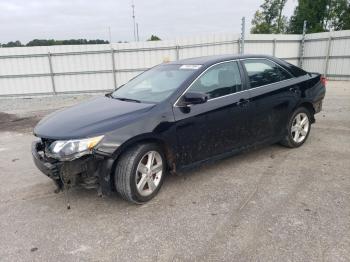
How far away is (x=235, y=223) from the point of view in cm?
308

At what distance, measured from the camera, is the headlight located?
307 centimetres

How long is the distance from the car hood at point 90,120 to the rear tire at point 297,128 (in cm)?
259

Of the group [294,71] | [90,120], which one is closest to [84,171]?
[90,120]

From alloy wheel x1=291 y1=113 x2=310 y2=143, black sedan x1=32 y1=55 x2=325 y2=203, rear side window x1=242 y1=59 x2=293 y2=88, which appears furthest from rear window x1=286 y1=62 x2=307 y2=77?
alloy wheel x1=291 y1=113 x2=310 y2=143

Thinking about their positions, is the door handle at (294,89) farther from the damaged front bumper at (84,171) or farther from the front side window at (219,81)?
the damaged front bumper at (84,171)

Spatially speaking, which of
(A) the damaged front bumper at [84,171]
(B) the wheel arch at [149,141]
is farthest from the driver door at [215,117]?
(A) the damaged front bumper at [84,171]

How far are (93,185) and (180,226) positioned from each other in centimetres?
101

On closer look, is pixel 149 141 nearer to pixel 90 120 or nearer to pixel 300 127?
pixel 90 120

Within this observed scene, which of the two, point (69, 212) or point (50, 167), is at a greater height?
point (50, 167)

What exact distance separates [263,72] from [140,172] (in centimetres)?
250

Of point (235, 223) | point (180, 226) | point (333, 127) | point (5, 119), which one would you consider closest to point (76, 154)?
point (180, 226)

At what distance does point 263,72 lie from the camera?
4.65m

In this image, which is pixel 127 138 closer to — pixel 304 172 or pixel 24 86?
pixel 304 172

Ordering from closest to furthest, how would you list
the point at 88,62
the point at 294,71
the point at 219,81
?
the point at 219,81, the point at 294,71, the point at 88,62
